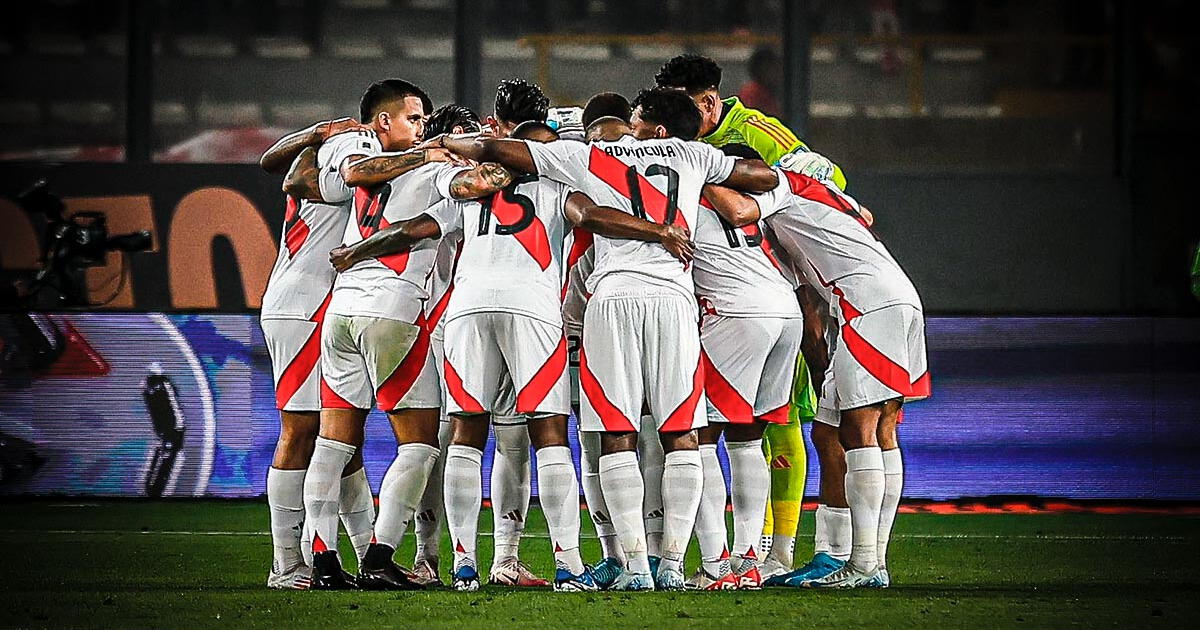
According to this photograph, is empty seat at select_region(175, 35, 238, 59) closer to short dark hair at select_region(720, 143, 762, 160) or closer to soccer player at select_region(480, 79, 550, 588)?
short dark hair at select_region(720, 143, 762, 160)

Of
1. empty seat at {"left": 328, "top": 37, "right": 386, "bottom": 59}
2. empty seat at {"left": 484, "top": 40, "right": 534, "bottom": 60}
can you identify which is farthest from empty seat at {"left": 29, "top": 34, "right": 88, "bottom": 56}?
empty seat at {"left": 484, "top": 40, "right": 534, "bottom": 60}

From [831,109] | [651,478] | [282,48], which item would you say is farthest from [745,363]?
[282,48]

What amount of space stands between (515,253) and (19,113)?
7.39 m

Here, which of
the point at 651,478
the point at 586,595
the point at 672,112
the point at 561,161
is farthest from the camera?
the point at 651,478

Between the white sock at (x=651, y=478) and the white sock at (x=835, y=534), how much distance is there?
0.66m

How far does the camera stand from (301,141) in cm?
669

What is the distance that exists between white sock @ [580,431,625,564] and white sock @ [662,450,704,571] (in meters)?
0.33

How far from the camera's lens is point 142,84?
12.0 m

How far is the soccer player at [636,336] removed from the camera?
19.7 ft

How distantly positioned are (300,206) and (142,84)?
19.3ft

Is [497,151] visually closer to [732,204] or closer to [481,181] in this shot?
[481,181]

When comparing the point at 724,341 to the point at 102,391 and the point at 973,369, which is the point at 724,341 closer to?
the point at 973,369

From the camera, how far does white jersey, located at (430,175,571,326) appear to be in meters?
6.03

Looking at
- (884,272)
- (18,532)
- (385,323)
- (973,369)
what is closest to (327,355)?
(385,323)
